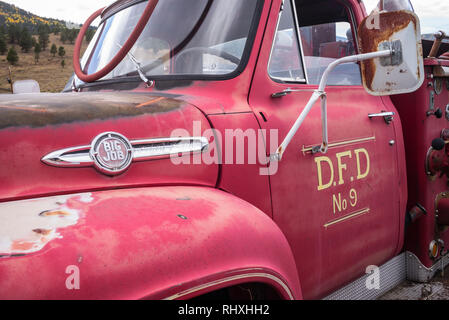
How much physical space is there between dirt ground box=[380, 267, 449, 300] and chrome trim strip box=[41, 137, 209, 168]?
1.56m

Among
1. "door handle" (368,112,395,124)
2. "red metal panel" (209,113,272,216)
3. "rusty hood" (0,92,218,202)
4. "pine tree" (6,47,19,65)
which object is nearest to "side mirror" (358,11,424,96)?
"door handle" (368,112,395,124)

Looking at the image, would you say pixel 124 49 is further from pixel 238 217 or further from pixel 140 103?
pixel 238 217

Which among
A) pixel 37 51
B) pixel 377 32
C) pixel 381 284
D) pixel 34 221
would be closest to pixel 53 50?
pixel 37 51

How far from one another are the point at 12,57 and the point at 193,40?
25.4 meters

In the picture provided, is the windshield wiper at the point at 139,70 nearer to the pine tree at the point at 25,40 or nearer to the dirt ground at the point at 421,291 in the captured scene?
the dirt ground at the point at 421,291

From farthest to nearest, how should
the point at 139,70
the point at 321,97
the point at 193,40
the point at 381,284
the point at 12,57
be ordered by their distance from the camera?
the point at 12,57 < the point at 381,284 < the point at 139,70 < the point at 193,40 < the point at 321,97

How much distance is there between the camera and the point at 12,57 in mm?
23797

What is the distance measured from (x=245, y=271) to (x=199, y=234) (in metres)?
0.17

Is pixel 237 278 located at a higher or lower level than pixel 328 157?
lower

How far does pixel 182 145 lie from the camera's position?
1.42m

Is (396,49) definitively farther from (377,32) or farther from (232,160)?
(232,160)

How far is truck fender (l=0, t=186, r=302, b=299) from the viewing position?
91cm

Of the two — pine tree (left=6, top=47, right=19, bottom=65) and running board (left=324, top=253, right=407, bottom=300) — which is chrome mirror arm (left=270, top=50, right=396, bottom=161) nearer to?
running board (left=324, top=253, right=407, bottom=300)
